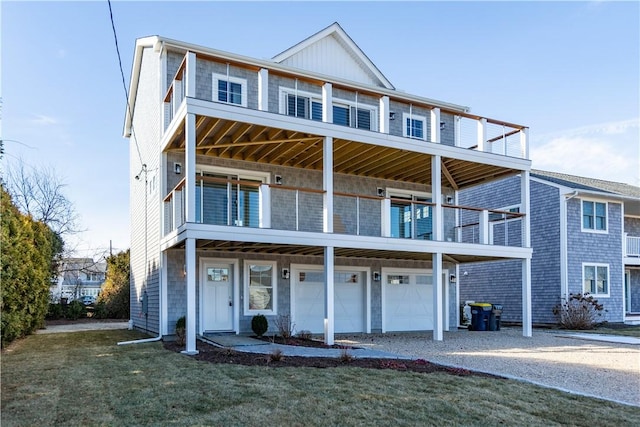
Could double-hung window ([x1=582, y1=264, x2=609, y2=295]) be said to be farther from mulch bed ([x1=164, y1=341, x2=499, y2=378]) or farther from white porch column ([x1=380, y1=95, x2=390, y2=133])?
mulch bed ([x1=164, y1=341, x2=499, y2=378])

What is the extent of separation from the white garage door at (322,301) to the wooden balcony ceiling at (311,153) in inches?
138

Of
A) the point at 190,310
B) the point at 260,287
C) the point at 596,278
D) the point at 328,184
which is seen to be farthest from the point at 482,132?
the point at 596,278

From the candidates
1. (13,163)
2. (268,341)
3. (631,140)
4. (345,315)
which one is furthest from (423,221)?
(13,163)

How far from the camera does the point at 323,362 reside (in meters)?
9.63

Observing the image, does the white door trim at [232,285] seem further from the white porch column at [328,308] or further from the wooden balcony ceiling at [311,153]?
the white porch column at [328,308]

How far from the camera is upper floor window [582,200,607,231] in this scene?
22.6 metres

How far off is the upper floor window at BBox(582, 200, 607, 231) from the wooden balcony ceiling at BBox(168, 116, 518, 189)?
7417mm

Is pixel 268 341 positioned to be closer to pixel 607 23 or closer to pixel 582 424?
pixel 582 424

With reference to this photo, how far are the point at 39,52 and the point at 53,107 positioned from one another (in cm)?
724

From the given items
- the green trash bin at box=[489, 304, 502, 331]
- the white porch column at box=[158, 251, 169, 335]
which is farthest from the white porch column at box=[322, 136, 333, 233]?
the green trash bin at box=[489, 304, 502, 331]

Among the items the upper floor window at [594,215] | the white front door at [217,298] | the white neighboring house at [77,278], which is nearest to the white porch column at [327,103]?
the white front door at [217,298]

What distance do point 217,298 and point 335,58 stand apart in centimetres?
939

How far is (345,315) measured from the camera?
656 inches

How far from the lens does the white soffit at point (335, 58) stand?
684 inches
